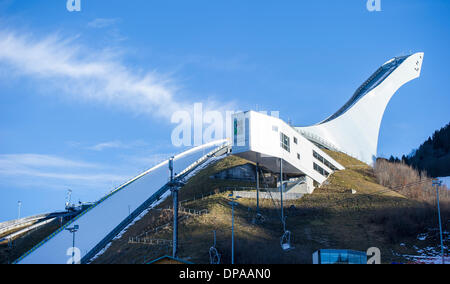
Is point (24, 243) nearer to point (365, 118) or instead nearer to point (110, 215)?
point (110, 215)

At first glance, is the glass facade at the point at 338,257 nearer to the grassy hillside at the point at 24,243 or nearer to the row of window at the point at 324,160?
the grassy hillside at the point at 24,243

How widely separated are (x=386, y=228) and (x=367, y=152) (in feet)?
112

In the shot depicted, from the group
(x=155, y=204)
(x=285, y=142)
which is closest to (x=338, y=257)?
(x=285, y=142)

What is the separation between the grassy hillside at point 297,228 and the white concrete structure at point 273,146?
2933 millimetres

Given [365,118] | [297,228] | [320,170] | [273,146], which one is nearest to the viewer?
[297,228]

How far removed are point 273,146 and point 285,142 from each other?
7.39 ft

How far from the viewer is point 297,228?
102 ft

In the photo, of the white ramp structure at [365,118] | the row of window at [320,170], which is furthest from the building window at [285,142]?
the white ramp structure at [365,118]

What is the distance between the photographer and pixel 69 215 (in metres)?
43.3

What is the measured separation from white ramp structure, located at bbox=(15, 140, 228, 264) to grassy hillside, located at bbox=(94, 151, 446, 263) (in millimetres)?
1260

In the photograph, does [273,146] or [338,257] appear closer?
[338,257]

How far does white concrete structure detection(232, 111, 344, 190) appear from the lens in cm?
3409

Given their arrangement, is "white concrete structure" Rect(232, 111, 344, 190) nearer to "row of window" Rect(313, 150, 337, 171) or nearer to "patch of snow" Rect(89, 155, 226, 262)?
"row of window" Rect(313, 150, 337, 171)

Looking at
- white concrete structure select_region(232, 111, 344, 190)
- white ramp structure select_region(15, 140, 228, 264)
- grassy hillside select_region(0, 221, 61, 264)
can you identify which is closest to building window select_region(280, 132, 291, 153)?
white concrete structure select_region(232, 111, 344, 190)
